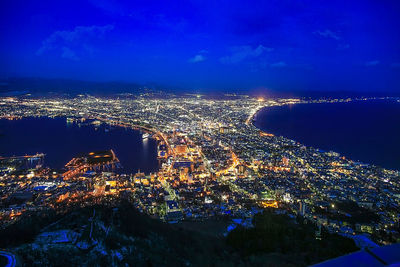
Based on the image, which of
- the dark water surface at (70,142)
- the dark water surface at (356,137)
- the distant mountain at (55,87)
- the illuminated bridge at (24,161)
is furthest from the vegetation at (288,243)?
the distant mountain at (55,87)

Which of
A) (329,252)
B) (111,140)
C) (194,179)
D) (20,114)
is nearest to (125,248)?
(329,252)

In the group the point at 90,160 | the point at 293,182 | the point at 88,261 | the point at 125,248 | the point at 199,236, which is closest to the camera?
the point at 88,261

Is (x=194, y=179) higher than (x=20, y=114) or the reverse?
the reverse

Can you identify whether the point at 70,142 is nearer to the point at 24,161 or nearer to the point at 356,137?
the point at 24,161

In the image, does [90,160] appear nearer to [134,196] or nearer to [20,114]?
[134,196]

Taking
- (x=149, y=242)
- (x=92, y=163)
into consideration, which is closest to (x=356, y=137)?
(x=92, y=163)

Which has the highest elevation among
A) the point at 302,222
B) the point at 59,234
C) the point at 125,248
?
the point at 59,234

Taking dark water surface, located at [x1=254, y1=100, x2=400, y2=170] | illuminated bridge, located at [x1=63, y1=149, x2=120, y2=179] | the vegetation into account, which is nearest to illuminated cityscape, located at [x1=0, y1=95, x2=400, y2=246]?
illuminated bridge, located at [x1=63, y1=149, x2=120, y2=179]
